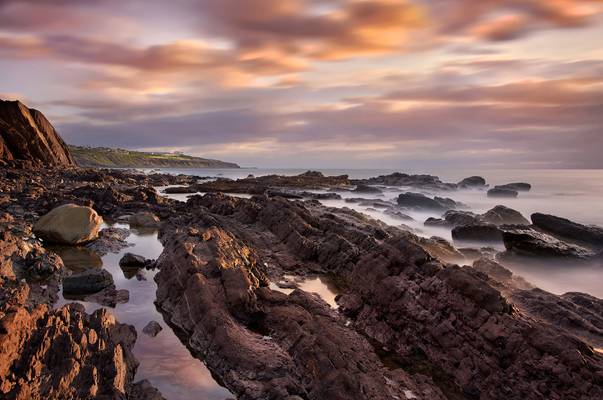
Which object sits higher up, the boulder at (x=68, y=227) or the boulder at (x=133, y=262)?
the boulder at (x=68, y=227)

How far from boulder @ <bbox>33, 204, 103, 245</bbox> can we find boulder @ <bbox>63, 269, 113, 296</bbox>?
863 centimetres

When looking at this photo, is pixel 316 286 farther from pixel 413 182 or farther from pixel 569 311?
pixel 413 182

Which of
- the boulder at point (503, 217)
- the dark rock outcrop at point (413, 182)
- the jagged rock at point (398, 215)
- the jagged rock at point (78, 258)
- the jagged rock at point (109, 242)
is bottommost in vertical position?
the jagged rock at point (78, 258)

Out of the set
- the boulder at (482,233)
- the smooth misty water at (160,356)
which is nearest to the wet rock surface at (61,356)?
the smooth misty water at (160,356)

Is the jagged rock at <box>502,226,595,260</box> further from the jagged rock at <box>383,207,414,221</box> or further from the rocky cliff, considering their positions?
the rocky cliff

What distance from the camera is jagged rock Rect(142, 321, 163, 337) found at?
1199 centimetres

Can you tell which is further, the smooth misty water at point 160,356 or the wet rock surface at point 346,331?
the smooth misty water at point 160,356

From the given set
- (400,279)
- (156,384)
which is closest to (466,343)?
(400,279)

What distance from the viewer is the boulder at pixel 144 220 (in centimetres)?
3078

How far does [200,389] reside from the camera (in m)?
9.32

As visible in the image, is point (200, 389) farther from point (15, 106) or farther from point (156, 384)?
point (15, 106)

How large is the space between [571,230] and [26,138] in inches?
3316

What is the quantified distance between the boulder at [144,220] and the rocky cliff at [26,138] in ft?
147

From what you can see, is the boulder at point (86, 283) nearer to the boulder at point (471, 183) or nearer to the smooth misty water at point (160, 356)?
the smooth misty water at point (160, 356)
